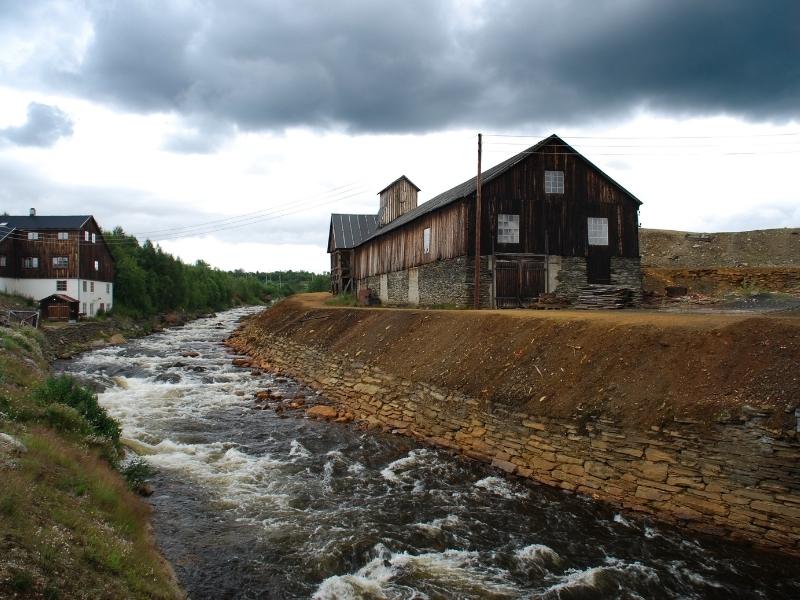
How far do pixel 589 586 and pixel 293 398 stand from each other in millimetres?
15692

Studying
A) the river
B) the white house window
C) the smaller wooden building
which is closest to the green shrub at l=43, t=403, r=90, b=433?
the river

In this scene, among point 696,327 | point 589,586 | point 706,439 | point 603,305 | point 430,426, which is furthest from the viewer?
point 603,305

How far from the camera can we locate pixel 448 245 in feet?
96.4

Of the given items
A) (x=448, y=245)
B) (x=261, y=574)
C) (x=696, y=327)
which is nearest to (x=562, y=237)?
(x=448, y=245)

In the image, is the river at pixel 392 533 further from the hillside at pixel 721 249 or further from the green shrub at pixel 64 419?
the hillside at pixel 721 249

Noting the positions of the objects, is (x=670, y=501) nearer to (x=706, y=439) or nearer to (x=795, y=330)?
(x=706, y=439)

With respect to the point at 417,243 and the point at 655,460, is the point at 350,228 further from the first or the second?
the point at 655,460

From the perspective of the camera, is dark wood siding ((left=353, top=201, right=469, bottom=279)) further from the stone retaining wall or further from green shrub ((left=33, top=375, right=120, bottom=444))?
green shrub ((left=33, top=375, right=120, bottom=444))

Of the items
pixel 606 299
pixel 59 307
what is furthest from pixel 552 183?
pixel 59 307

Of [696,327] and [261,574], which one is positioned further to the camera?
[696,327]

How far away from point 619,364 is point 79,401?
14.2m

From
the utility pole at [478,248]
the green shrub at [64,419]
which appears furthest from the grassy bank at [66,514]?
the utility pole at [478,248]

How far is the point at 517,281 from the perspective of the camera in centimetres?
2794

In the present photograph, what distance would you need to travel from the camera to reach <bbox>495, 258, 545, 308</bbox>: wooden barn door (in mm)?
27703
